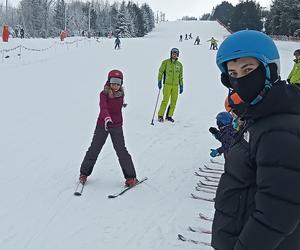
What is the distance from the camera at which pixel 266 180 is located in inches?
64.9

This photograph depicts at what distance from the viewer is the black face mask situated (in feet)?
5.82

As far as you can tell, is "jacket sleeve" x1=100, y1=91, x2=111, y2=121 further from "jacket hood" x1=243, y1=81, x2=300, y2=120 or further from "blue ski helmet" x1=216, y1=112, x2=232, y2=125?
"jacket hood" x1=243, y1=81, x2=300, y2=120

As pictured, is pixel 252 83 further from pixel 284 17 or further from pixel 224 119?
pixel 284 17

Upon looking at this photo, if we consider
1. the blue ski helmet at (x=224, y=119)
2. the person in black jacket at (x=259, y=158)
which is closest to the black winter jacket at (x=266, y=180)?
the person in black jacket at (x=259, y=158)

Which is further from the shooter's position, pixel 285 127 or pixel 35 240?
pixel 35 240

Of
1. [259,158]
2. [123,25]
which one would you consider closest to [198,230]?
[259,158]

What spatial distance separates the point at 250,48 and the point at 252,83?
0.14 m

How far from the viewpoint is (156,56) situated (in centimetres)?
3108

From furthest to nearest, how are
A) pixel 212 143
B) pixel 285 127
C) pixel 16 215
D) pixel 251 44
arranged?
pixel 212 143 → pixel 16 215 → pixel 251 44 → pixel 285 127

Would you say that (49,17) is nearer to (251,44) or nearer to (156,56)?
(156,56)

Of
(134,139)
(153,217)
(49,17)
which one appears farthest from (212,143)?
(49,17)

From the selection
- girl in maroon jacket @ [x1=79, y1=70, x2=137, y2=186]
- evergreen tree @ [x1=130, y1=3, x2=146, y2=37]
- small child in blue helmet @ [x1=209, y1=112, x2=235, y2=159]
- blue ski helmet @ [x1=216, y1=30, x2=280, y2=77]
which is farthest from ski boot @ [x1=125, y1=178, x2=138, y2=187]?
evergreen tree @ [x1=130, y1=3, x2=146, y2=37]

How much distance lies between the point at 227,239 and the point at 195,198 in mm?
3821

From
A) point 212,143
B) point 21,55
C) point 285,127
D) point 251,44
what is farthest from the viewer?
point 21,55
